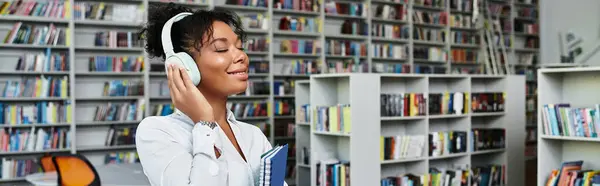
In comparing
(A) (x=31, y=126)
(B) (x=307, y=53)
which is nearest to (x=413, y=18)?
(B) (x=307, y=53)

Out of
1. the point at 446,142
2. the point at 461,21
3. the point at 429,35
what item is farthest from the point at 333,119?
the point at 461,21

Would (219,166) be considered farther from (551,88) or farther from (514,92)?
(514,92)

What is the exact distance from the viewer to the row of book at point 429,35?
29.7ft

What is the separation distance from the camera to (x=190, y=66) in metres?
1.09

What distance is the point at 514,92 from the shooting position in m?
6.45

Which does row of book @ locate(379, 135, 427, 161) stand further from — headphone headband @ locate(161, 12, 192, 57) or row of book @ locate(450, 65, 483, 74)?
row of book @ locate(450, 65, 483, 74)

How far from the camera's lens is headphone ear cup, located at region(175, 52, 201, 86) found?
1077mm

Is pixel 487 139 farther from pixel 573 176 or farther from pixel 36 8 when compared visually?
pixel 36 8

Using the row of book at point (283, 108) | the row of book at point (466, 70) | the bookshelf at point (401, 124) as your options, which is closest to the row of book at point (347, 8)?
the row of book at point (283, 108)

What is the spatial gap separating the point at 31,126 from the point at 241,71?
599 cm

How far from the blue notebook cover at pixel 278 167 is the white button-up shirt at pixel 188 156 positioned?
0.27ft

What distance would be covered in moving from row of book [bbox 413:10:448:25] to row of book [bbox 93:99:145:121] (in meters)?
4.42

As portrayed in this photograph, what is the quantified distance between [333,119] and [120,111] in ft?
9.52

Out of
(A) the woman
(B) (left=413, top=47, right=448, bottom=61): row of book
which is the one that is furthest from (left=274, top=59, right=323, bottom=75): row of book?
(A) the woman
